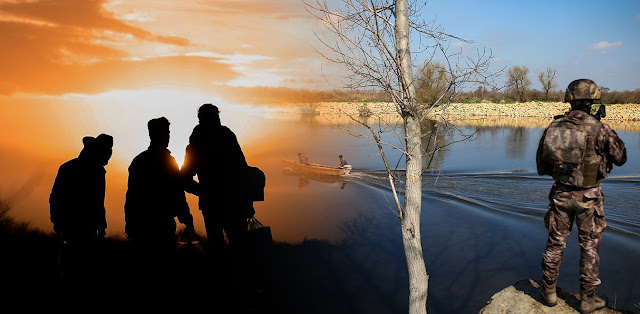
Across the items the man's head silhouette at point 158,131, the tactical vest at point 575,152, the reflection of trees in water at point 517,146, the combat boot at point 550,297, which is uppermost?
the man's head silhouette at point 158,131

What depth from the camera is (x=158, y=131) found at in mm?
4867

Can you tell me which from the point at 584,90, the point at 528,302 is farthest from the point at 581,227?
the point at 584,90

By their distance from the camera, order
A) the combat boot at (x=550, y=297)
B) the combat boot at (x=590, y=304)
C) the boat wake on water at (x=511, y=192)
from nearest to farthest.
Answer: the combat boot at (x=590, y=304) → the combat boot at (x=550, y=297) → the boat wake on water at (x=511, y=192)

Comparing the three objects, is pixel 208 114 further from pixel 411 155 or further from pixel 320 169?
pixel 320 169

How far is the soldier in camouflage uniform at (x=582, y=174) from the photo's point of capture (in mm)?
4934

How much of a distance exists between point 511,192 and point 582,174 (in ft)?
51.6

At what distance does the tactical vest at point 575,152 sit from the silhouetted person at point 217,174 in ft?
15.3

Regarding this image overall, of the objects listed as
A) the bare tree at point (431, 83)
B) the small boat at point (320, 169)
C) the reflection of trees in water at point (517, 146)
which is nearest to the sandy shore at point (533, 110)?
the reflection of trees in water at point (517, 146)

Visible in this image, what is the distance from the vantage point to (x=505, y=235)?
12586 millimetres

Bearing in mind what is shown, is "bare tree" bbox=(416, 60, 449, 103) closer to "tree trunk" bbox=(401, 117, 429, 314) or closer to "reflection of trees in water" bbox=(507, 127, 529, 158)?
"tree trunk" bbox=(401, 117, 429, 314)

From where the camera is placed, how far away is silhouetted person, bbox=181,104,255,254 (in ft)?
17.5

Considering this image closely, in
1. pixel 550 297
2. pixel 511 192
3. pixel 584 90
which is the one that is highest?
pixel 584 90

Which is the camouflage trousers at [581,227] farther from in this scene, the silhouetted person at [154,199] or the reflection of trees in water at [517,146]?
the reflection of trees in water at [517,146]

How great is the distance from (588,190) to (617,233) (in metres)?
10.4
